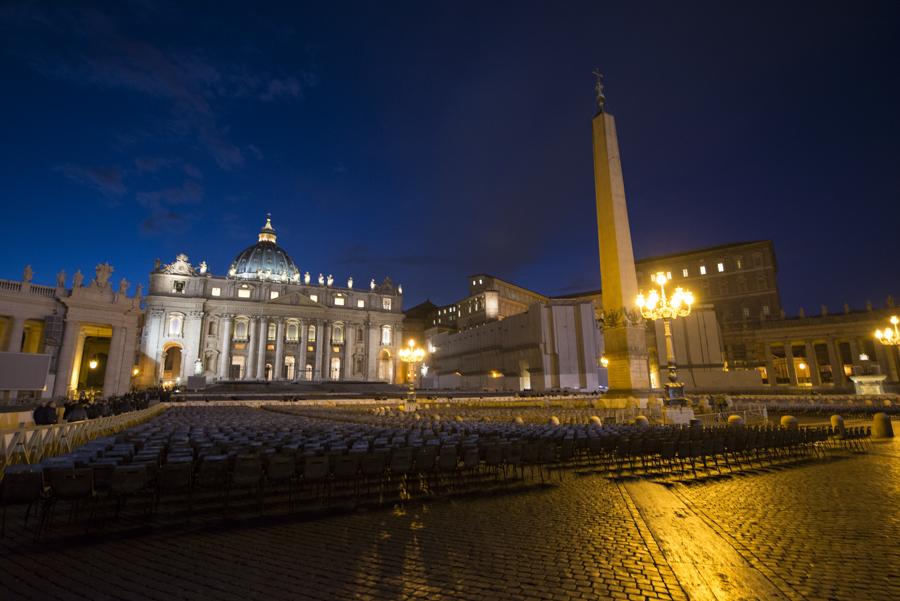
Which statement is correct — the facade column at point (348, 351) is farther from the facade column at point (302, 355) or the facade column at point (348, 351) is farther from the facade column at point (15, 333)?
the facade column at point (15, 333)

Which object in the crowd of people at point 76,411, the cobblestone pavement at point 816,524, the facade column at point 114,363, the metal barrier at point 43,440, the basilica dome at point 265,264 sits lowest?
the cobblestone pavement at point 816,524

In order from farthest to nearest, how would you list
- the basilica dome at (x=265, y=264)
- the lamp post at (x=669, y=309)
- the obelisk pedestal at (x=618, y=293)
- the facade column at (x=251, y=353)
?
the basilica dome at (x=265, y=264), the facade column at (x=251, y=353), the obelisk pedestal at (x=618, y=293), the lamp post at (x=669, y=309)

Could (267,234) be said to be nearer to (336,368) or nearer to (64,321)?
(336,368)

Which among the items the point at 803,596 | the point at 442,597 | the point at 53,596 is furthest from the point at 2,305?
the point at 803,596

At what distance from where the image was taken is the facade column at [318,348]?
78.2m

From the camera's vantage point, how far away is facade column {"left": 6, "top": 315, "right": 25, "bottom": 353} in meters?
30.5

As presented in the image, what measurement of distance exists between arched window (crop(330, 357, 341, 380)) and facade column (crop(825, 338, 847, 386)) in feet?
245

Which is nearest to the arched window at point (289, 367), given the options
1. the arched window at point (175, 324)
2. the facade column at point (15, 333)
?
the arched window at point (175, 324)

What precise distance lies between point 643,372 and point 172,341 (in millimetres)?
73782

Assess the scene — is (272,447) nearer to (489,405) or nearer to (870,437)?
(870,437)

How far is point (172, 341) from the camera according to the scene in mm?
70812

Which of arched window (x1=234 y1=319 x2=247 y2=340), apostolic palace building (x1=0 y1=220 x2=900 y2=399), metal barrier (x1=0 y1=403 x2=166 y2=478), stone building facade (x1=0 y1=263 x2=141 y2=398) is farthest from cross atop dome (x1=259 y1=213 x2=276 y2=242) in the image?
metal barrier (x1=0 y1=403 x2=166 y2=478)

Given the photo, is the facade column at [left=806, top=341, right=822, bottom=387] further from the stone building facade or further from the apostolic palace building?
the stone building facade

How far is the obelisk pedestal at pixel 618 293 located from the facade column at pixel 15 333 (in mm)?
39927
